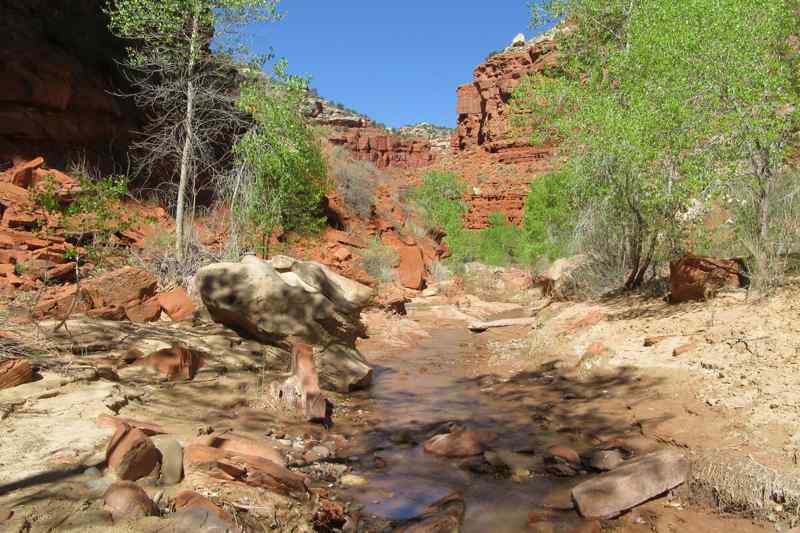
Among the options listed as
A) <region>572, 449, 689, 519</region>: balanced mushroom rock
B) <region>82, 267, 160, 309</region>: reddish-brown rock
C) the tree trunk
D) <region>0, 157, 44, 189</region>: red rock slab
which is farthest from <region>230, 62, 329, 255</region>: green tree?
<region>572, 449, 689, 519</region>: balanced mushroom rock

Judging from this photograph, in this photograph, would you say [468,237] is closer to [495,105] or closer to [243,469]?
[243,469]

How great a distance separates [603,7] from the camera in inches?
606

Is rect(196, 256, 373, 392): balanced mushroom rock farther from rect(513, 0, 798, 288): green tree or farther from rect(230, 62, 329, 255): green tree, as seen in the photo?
rect(230, 62, 329, 255): green tree

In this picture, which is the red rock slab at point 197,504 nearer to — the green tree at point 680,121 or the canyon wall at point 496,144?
the green tree at point 680,121

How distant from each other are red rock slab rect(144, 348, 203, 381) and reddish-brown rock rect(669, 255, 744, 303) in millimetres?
7004

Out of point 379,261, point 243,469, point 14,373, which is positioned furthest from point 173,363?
point 379,261

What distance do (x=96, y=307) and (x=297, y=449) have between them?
4215 millimetres

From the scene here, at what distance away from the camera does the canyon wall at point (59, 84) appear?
1498 centimetres

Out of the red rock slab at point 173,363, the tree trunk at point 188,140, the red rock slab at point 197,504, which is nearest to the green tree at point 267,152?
the tree trunk at point 188,140

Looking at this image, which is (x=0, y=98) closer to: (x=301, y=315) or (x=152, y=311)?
(x=152, y=311)

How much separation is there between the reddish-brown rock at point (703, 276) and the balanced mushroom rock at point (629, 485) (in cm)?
482

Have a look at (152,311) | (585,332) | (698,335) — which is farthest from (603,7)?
(152,311)

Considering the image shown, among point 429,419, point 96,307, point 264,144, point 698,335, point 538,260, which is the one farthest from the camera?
point 538,260

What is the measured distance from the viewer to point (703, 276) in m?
8.31
